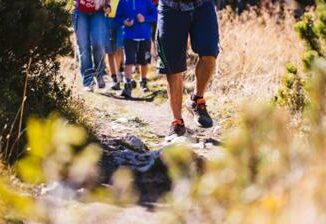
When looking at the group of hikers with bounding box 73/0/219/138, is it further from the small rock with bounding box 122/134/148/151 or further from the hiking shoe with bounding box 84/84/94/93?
the small rock with bounding box 122/134/148/151

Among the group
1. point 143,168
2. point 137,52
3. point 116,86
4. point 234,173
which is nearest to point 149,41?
point 137,52

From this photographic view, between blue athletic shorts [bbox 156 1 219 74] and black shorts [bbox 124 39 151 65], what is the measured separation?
330 cm

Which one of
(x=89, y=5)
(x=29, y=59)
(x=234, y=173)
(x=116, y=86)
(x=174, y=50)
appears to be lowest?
(x=116, y=86)

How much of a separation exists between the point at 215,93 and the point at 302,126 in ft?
12.0

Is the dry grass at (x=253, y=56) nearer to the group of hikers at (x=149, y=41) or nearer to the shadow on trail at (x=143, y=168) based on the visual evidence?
the group of hikers at (x=149, y=41)

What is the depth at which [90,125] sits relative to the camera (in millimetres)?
5289

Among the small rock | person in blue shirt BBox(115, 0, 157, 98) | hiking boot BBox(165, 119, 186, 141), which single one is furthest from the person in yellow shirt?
the small rock

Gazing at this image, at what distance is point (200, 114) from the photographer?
5641 millimetres

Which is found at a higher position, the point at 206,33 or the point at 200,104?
the point at 206,33

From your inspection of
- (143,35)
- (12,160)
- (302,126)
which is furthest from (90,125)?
(143,35)

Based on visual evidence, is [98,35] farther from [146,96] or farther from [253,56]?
[253,56]

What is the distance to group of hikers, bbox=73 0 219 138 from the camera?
17.4 feet

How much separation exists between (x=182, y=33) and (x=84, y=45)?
334cm

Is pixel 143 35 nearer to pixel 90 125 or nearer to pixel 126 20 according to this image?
pixel 126 20
